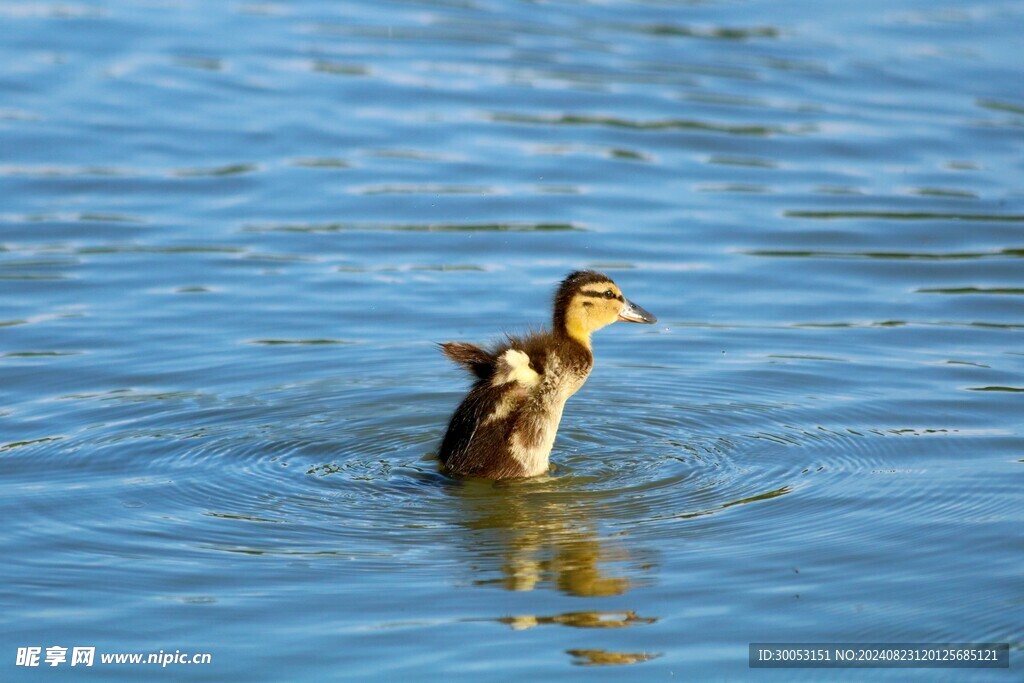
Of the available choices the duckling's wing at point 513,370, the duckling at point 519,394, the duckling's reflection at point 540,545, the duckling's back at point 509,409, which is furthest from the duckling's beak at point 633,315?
the duckling's reflection at point 540,545

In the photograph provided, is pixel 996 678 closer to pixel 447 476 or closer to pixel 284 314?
pixel 447 476

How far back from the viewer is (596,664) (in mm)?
6641

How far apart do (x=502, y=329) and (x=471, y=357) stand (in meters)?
2.40

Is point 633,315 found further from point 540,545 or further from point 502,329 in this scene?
point 540,545

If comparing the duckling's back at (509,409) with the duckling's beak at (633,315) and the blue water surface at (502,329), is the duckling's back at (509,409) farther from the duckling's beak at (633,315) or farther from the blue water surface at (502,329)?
the duckling's beak at (633,315)

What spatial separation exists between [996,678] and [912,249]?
24.8 ft

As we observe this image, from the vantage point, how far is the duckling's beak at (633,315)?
969cm

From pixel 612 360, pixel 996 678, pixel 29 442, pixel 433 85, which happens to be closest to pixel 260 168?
pixel 433 85

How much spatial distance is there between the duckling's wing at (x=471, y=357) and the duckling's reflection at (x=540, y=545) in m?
0.68

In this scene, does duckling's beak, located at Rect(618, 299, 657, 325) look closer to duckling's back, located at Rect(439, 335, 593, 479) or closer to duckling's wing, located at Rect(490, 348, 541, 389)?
duckling's back, located at Rect(439, 335, 593, 479)

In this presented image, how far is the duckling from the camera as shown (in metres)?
8.93

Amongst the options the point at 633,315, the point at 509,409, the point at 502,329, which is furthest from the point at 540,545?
the point at 502,329

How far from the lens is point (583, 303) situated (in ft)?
30.9

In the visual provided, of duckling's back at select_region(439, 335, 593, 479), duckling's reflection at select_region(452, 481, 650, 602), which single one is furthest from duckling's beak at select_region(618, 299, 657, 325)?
duckling's reflection at select_region(452, 481, 650, 602)
